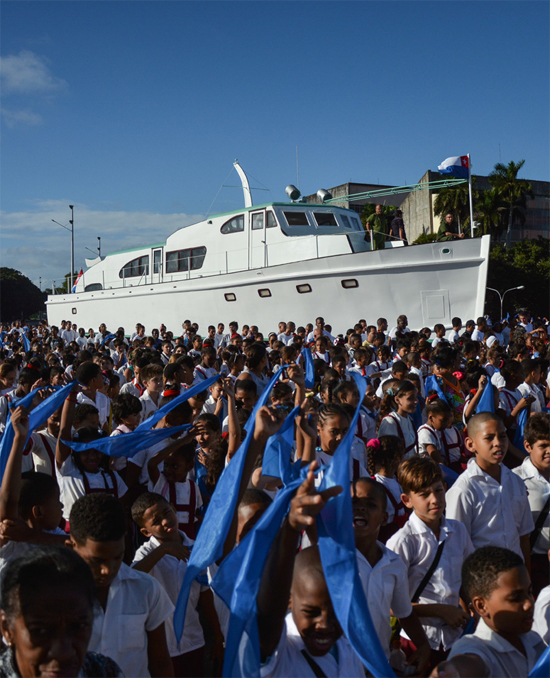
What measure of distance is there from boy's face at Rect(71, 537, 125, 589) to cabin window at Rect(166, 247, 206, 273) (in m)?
17.0

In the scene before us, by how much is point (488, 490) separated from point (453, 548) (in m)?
0.59

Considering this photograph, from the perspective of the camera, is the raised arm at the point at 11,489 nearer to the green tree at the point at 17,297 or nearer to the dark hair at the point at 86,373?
the dark hair at the point at 86,373

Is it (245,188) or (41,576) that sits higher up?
(245,188)

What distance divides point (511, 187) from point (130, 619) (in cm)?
5348

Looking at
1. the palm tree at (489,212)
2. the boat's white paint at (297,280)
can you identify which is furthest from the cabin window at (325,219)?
the palm tree at (489,212)

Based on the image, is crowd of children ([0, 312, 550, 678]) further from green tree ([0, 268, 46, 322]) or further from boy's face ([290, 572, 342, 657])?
green tree ([0, 268, 46, 322])

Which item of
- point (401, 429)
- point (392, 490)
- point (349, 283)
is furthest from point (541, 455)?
point (349, 283)

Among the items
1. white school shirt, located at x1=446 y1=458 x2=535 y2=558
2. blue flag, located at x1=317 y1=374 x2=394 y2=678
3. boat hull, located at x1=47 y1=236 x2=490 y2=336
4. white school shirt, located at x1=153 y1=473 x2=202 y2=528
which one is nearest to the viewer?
blue flag, located at x1=317 y1=374 x2=394 y2=678

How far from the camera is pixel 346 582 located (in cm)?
195

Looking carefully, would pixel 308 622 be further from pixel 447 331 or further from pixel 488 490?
pixel 447 331

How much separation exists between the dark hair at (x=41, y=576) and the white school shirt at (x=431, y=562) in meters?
1.75

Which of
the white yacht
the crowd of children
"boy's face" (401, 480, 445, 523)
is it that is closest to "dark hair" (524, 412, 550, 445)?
the crowd of children

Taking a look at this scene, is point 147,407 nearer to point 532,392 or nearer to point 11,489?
point 11,489

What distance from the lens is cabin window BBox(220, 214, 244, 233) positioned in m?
18.1
